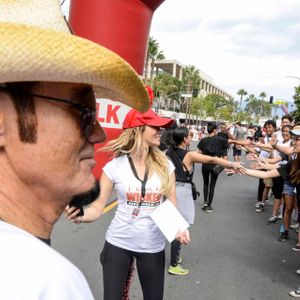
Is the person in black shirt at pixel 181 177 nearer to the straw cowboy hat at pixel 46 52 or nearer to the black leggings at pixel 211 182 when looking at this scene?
the black leggings at pixel 211 182

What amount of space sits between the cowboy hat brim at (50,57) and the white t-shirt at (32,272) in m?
0.33

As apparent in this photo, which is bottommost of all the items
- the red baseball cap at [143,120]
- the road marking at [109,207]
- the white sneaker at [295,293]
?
the road marking at [109,207]

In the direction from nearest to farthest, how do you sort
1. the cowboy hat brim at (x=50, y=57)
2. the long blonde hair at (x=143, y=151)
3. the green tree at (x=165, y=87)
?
the cowboy hat brim at (x=50, y=57) < the long blonde hair at (x=143, y=151) < the green tree at (x=165, y=87)

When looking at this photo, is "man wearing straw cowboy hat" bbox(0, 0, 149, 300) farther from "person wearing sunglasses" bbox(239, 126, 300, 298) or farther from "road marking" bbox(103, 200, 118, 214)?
"road marking" bbox(103, 200, 118, 214)

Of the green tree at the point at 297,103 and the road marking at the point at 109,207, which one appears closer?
the road marking at the point at 109,207

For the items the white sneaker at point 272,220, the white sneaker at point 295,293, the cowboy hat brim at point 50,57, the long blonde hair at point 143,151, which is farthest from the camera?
the white sneaker at point 272,220

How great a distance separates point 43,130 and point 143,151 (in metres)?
1.86

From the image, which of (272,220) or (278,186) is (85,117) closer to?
(278,186)

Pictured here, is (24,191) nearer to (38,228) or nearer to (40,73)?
(38,228)

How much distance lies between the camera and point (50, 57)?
2.36 ft

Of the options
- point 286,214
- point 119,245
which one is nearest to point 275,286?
point 286,214

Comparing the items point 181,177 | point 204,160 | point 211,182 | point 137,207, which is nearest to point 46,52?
point 137,207

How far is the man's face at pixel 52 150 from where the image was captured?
0.83 metres

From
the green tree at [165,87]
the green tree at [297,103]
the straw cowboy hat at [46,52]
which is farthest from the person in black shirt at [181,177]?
the green tree at [165,87]
